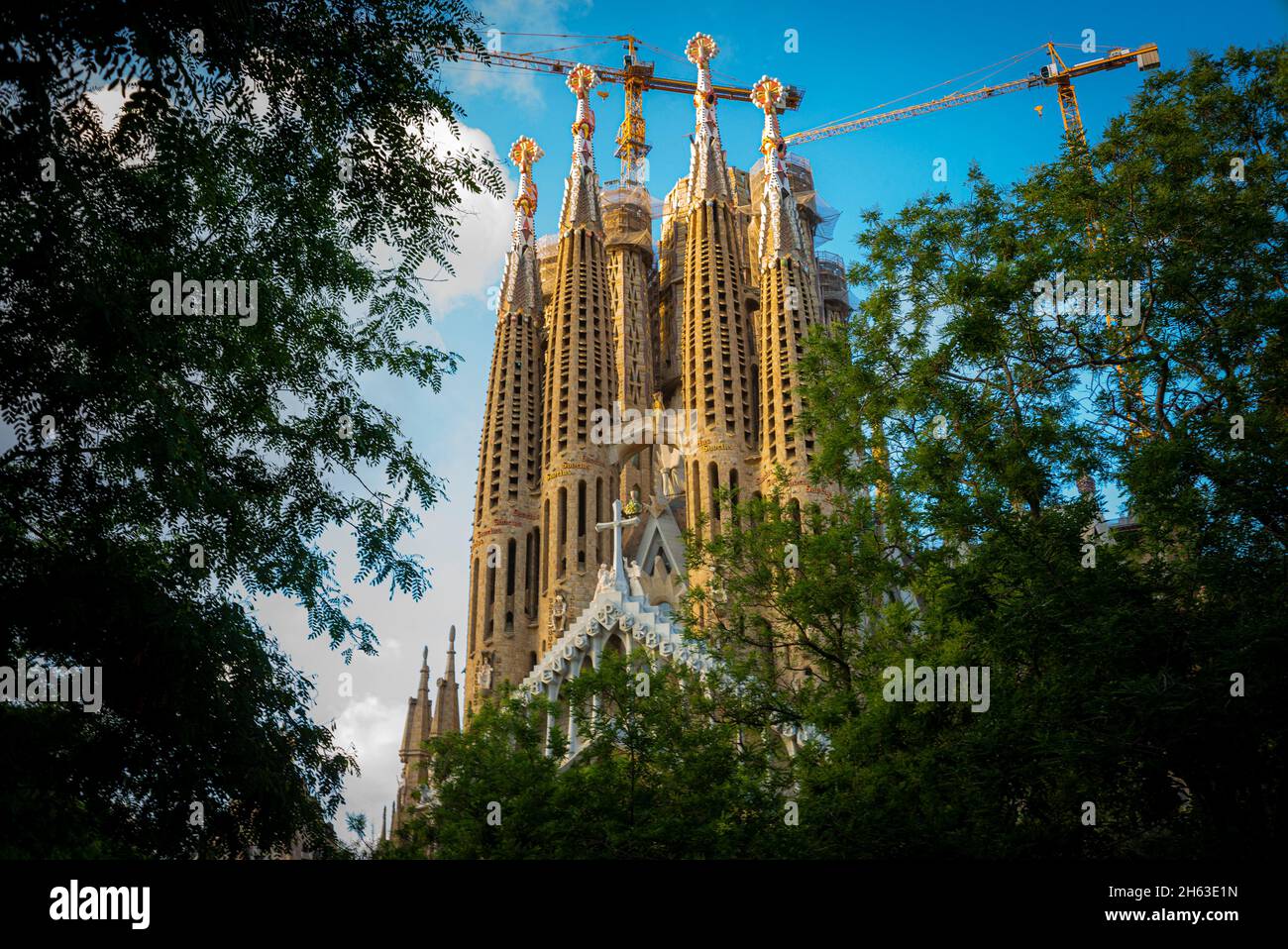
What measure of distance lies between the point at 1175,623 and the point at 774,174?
44692mm

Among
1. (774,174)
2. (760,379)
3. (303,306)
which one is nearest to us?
(303,306)

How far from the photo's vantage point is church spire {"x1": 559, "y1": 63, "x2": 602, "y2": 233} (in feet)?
191

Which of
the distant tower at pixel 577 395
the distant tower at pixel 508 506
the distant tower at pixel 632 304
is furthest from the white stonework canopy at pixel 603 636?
the distant tower at pixel 632 304

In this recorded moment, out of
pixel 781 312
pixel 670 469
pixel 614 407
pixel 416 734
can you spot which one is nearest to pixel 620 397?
pixel 614 407

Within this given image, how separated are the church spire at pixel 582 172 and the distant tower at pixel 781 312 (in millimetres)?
8582

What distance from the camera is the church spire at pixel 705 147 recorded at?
184ft

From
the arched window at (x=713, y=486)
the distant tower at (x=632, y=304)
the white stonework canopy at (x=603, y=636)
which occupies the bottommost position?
the white stonework canopy at (x=603, y=636)

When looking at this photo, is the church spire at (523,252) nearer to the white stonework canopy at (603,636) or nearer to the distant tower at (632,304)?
the distant tower at (632,304)

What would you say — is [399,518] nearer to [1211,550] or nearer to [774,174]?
[1211,550]

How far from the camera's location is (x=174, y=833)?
11016mm

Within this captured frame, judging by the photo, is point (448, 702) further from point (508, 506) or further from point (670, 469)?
point (670, 469)

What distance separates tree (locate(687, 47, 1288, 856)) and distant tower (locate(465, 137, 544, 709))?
31273 mm

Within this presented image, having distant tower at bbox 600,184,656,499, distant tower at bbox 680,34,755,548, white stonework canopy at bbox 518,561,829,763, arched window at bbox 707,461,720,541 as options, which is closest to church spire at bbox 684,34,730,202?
distant tower at bbox 680,34,755,548

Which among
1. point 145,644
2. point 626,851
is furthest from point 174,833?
point 626,851
